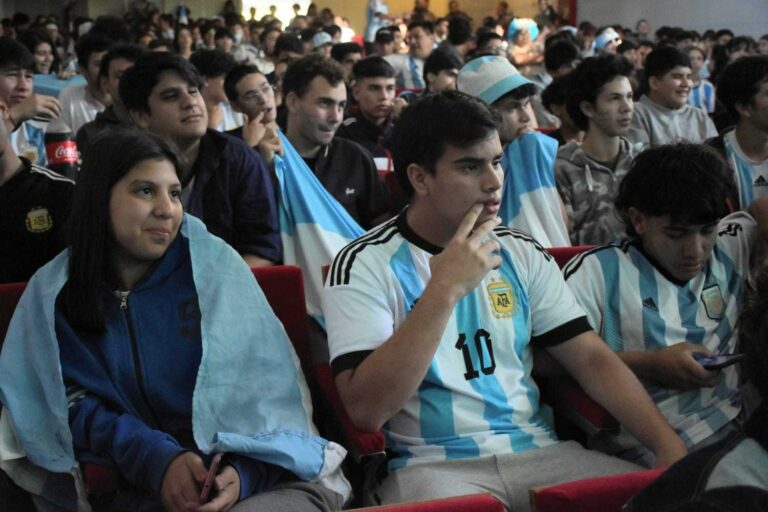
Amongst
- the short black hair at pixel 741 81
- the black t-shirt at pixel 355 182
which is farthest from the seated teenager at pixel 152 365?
the short black hair at pixel 741 81

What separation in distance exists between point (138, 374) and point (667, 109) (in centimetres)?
398

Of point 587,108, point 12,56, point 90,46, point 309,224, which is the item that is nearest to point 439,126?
point 309,224

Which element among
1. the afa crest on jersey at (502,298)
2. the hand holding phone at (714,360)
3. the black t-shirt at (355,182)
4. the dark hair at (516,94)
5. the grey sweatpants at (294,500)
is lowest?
the grey sweatpants at (294,500)

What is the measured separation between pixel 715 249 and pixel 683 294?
0.58ft

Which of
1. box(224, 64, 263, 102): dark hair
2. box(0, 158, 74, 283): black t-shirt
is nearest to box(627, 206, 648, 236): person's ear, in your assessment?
box(0, 158, 74, 283): black t-shirt

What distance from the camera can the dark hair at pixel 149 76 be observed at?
127 inches

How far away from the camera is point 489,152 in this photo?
1.88m

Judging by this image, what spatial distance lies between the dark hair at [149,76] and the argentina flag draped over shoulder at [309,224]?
1.71 ft

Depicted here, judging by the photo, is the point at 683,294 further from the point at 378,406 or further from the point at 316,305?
the point at 316,305

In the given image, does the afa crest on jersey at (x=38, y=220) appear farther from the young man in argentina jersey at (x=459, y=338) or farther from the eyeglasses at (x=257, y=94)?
the eyeglasses at (x=257, y=94)

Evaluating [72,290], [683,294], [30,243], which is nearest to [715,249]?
[683,294]

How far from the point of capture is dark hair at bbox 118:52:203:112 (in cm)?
324

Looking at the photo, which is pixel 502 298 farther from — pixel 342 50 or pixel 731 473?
pixel 342 50

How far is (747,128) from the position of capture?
3.33 metres
